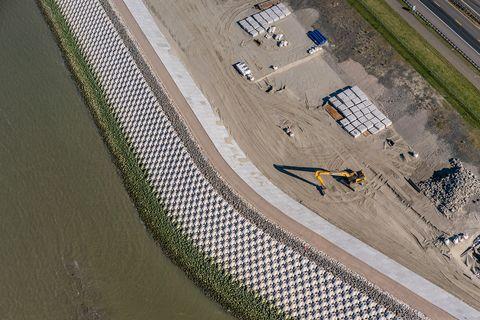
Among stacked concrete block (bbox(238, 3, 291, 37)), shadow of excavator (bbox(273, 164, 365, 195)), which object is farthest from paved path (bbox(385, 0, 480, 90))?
shadow of excavator (bbox(273, 164, 365, 195))

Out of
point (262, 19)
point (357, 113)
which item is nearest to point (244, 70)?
point (262, 19)

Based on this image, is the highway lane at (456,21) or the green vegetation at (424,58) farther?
the highway lane at (456,21)

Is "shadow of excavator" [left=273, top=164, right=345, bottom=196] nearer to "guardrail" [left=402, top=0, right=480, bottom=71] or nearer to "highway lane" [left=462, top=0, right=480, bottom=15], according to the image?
"guardrail" [left=402, top=0, right=480, bottom=71]

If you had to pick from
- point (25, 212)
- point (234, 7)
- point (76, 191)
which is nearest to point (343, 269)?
point (76, 191)

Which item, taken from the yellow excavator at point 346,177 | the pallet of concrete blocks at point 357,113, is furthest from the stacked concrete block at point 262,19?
the yellow excavator at point 346,177

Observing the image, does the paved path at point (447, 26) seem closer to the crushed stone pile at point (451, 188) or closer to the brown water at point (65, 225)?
the crushed stone pile at point (451, 188)

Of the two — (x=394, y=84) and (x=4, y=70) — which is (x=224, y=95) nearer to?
(x=394, y=84)

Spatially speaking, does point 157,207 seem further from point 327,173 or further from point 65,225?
point 327,173
